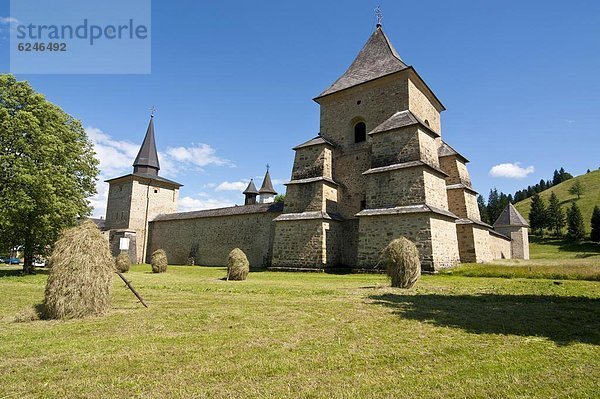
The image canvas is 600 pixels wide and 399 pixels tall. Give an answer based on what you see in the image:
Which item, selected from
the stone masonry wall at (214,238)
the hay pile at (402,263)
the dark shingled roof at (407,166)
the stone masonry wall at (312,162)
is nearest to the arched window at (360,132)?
the stone masonry wall at (312,162)

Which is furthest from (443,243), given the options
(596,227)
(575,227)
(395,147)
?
(575,227)

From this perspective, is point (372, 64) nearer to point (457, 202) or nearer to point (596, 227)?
point (457, 202)

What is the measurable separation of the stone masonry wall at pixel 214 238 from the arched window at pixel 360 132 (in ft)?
27.5

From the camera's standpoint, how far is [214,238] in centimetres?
2919

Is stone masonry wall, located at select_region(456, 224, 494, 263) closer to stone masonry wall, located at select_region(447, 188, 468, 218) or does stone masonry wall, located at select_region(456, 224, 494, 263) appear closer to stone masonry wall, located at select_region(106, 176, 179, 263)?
stone masonry wall, located at select_region(447, 188, 468, 218)

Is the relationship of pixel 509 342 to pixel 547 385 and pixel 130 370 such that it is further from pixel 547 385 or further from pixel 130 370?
pixel 130 370

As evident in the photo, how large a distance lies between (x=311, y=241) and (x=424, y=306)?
1350cm

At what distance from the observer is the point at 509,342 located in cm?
436

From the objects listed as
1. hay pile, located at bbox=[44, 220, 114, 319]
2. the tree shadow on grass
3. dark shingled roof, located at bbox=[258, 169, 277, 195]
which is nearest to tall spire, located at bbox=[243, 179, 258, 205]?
dark shingled roof, located at bbox=[258, 169, 277, 195]

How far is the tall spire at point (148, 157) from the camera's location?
37125mm

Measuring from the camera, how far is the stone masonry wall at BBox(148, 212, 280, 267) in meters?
25.8

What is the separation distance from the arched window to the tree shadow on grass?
15870 mm

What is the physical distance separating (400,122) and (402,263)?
11549 mm

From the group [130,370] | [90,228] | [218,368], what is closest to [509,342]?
[218,368]
